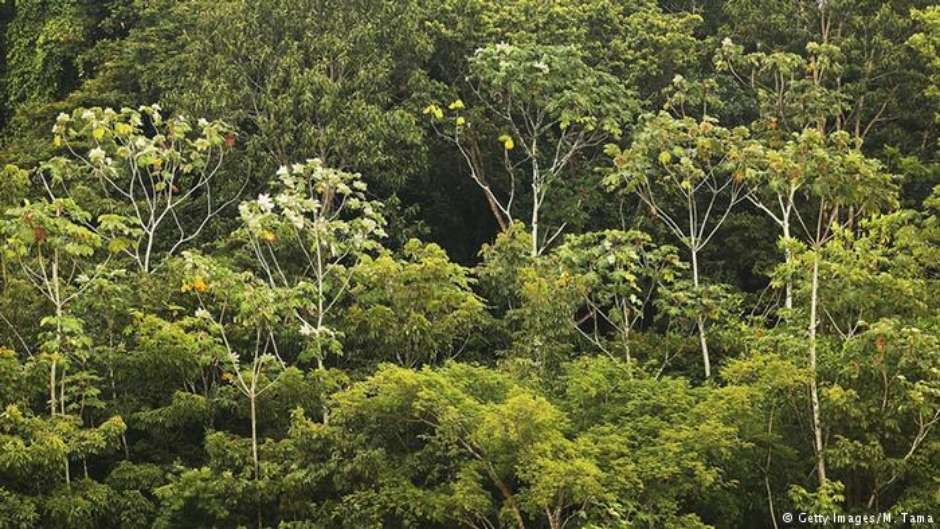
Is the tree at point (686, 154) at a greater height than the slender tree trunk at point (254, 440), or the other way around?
the tree at point (686, 154)

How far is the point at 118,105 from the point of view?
54.0 ft

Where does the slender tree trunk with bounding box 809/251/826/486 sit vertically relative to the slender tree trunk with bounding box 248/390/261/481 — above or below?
above

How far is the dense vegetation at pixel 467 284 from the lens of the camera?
9.06 m

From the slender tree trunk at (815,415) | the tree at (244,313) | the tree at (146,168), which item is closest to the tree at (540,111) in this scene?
the tree at (146,168)

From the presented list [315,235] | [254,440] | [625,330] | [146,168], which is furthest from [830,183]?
[146,168]

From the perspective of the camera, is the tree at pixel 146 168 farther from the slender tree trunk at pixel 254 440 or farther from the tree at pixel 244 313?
the slender tree trunk at pixel 254 440

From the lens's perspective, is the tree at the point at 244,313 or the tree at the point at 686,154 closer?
the tree at the point at 244,313

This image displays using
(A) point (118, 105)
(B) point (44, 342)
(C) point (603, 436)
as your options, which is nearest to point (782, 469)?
(C) point (603, 436)

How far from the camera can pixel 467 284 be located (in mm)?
12336

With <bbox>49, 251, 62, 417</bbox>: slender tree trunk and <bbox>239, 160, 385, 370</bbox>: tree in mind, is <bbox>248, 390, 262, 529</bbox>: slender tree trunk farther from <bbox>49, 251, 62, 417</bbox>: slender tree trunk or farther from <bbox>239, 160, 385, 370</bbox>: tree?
<bbox>49, 251, 62, 417</bbox>: slender tree trunk

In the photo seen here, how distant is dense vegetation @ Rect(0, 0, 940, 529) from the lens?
9.06m

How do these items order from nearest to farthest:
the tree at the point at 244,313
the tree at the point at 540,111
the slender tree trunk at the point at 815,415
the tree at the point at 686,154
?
the slender tree trunk at the point at 815,415, the tree at the point at 244,313, the tree at the point at 686,154, the tree at the point at 540,111

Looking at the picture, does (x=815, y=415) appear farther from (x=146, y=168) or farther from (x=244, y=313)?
(x=146, y=168)

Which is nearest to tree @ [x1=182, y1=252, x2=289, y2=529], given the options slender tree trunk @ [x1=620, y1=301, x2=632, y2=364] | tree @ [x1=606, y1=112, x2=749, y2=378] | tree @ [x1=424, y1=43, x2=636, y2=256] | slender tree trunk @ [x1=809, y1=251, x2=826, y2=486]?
tree @ [x1=424, y1=43, x2=636, y2=256]
